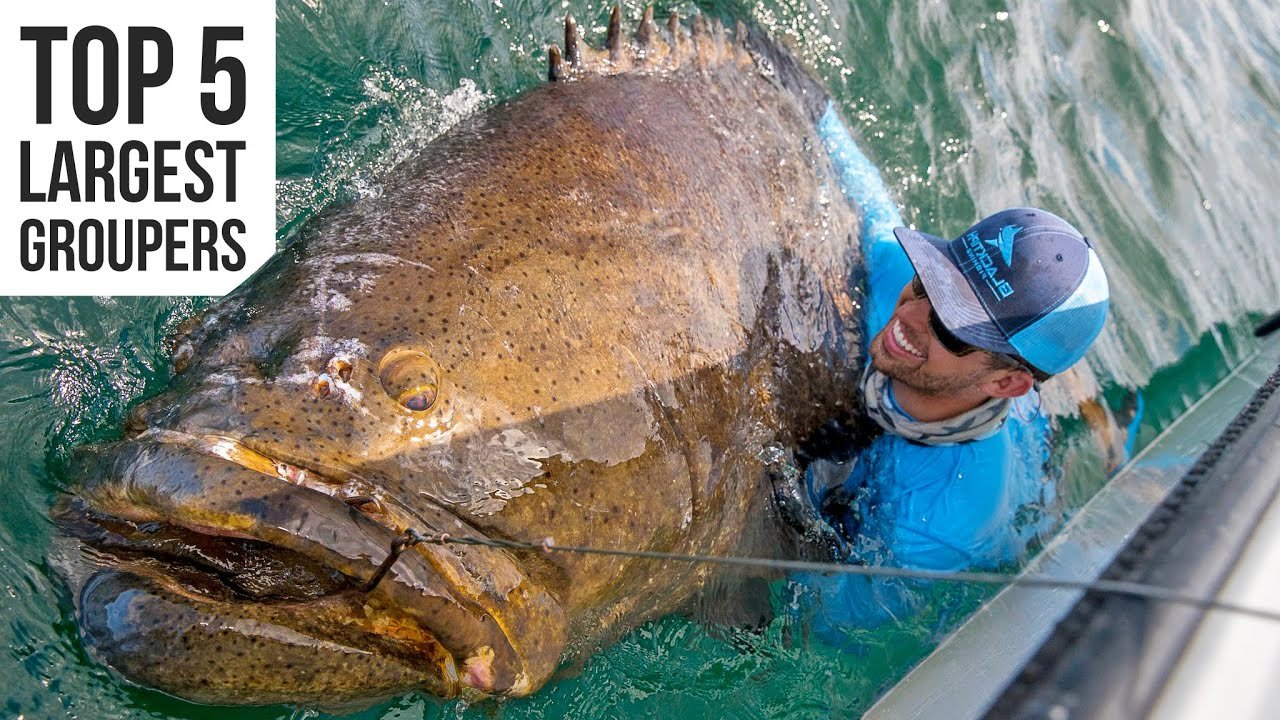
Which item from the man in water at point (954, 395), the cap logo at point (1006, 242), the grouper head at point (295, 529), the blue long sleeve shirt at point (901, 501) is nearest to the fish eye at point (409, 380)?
the grouper head at point (295, 529)

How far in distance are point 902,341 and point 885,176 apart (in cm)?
189

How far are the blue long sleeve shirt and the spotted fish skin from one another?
797mm

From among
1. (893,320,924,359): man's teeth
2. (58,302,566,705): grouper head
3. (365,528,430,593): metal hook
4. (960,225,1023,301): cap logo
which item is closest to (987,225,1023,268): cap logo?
(960,225,1023,301): cap logo

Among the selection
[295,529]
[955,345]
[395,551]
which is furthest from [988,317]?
[295,529]

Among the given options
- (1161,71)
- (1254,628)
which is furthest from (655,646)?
(1161,71)

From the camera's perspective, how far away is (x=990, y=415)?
11.8ft

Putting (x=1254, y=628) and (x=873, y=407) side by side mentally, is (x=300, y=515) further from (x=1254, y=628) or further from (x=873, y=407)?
(x=873, y=407)

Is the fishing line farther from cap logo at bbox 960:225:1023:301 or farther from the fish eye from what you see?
cap logo at bbox 960:225:1023:301

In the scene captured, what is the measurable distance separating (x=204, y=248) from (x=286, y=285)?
1.61 meters

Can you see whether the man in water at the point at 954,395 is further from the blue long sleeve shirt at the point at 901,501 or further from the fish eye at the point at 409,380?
the fish eye at the point at 409,380

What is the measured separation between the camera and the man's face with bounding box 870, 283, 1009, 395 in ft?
11.1

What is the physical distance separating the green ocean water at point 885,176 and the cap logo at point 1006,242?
1.42 metres

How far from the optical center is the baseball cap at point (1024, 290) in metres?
3.27

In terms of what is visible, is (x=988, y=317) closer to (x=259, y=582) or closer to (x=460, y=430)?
(x=460, y=430)
